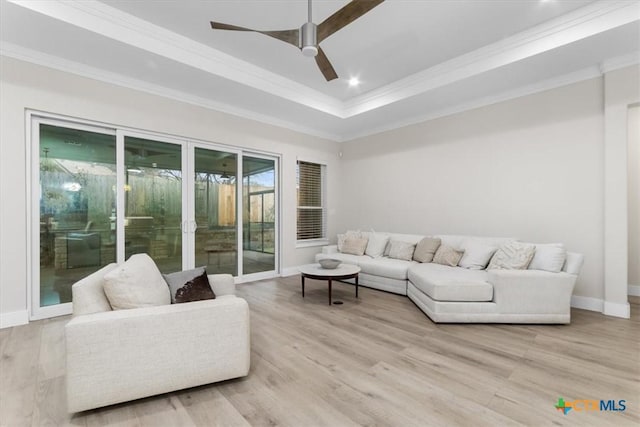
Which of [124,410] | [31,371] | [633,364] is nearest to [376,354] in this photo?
[124,410]

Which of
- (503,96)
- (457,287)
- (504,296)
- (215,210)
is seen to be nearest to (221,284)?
(215,210)

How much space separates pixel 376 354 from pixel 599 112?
4057mm

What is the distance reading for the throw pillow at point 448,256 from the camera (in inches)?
167

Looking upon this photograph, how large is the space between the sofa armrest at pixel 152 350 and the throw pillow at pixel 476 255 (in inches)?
129

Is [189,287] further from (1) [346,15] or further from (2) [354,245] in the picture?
(2) [354,245]

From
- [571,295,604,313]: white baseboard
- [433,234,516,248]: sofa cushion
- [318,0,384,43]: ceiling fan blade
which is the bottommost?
[571,295,604,313]: white baseboard

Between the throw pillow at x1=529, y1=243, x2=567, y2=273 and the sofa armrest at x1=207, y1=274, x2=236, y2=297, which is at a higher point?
the throw pillow at x1=529, y1=243, x2=567, y2=273

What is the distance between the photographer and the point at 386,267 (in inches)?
177

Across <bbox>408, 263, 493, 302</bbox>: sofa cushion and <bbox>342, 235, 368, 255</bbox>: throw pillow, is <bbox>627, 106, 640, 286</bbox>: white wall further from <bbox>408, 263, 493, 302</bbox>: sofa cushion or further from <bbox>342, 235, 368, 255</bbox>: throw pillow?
<bbox>342, 235, 368, 255</bbox>: throw pillow

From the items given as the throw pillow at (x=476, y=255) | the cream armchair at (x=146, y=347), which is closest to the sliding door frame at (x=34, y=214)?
the cream armchair at (x=146, y=347)

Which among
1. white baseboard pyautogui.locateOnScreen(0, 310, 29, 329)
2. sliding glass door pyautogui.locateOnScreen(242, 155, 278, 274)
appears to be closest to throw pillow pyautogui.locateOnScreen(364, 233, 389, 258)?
sliding glass door pyautogui.locateOnScreen(242, 155, 278, 274)

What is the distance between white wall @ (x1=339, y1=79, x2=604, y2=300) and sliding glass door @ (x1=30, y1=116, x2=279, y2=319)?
2778 mm

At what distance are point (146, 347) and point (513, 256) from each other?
3953 mm

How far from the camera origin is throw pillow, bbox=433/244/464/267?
423cm
